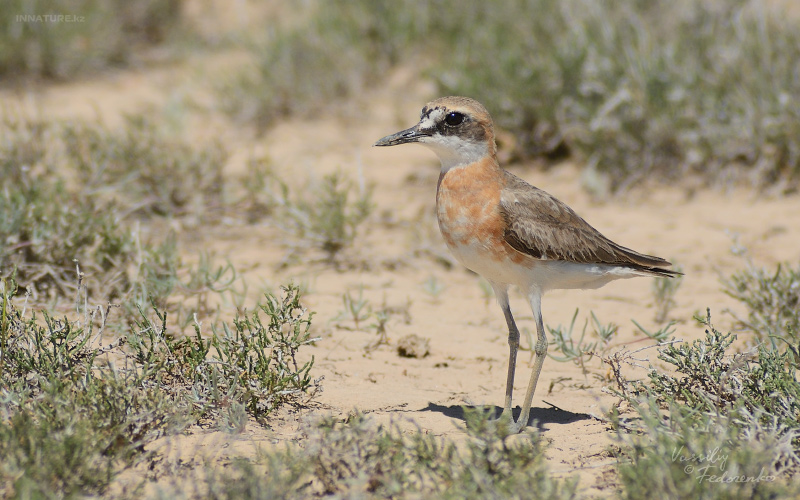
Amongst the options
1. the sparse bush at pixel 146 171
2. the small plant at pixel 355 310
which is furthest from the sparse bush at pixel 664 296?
the sparse bush at pixel 146 171

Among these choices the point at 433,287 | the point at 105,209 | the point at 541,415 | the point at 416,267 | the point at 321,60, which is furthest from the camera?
the point at 321,60

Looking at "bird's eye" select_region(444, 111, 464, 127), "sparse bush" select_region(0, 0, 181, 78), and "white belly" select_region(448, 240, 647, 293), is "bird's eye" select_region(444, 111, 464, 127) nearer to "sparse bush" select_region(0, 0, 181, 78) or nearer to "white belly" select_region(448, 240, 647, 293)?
"white belly" select_region(448, 240, 647, 293)

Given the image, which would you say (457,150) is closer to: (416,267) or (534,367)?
(534,367)

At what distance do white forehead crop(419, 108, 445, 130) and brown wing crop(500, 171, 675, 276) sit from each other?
20.2 inches

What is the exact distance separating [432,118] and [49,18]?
6627 mm

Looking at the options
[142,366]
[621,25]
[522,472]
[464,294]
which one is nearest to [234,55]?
[621,25]

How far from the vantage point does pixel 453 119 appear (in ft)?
15.1

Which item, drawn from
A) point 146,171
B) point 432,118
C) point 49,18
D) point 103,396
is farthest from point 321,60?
point 103,396

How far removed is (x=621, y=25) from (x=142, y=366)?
19.9ft

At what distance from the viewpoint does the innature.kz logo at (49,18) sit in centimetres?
919

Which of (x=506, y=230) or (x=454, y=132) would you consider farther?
(x=454, y=132)

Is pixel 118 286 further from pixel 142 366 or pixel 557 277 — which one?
pixel 557 277

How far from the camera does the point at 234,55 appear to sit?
10.2 meters

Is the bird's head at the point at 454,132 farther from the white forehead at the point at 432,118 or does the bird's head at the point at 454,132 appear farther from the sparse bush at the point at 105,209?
the sparse bush at the point at 105,209
